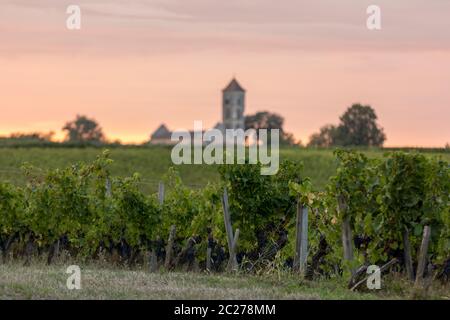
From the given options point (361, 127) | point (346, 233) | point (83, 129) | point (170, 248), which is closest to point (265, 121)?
point (83, 129)

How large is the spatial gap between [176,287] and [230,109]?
160870mm

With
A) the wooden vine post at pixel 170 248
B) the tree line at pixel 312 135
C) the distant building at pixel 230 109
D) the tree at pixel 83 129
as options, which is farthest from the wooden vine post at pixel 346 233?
the distant building at pixel 230 109

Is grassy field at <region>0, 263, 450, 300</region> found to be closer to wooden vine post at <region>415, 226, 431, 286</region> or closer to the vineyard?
wooden vine post at <region>415, 226, 431, 286</region>

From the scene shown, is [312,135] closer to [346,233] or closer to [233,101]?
[233,101]

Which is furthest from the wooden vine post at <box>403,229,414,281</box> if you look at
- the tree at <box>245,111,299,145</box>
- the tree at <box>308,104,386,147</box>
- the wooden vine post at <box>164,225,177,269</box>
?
the tree at <box>245,111,299,145</box>

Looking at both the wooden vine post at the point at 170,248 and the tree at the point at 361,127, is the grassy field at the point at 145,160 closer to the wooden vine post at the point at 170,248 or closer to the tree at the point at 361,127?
the tree at the point at 361,127

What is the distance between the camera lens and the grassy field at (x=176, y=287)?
1318cm

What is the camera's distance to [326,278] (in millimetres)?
15867

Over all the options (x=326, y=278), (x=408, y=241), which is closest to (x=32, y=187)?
(x=326, y=278)

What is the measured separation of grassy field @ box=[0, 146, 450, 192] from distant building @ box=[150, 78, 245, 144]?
87149 mm

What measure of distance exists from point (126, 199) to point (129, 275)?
3.56 meters

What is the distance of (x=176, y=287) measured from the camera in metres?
14.0

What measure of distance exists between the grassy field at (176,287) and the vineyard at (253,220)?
0.49 meters
